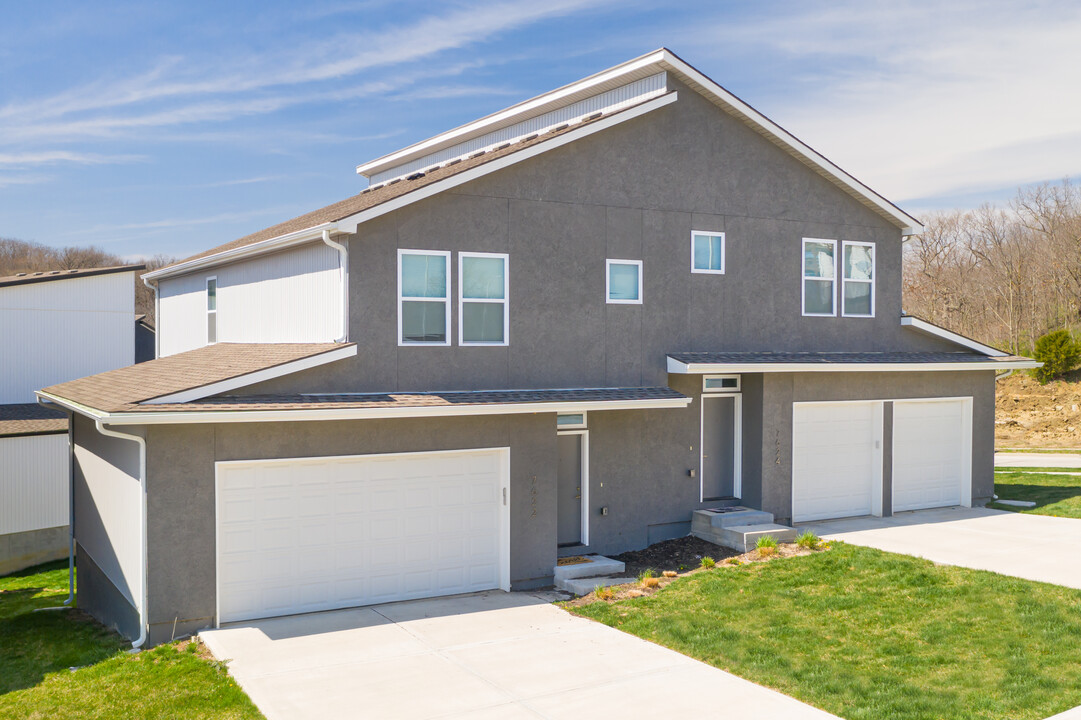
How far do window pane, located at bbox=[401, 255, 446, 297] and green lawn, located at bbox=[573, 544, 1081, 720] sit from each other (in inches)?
203

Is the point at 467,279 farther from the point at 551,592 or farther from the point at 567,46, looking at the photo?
the point at 567,46

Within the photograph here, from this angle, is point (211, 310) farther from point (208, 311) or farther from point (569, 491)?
point (569, 491)

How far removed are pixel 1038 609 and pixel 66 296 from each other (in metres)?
24.3

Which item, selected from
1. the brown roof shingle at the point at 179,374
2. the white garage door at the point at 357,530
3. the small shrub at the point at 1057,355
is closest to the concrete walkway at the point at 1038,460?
the small shrub at the point at 1057,355

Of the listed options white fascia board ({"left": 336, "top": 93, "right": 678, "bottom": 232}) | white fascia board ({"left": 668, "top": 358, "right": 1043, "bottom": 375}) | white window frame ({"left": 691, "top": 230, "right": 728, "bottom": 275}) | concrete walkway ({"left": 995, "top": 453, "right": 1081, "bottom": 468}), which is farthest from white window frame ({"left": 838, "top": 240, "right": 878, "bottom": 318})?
concrete walkway ({"left": 995, "top": 453, "right": 1081, "bottom": 468})

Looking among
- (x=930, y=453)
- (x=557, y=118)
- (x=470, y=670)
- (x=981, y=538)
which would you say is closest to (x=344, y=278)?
(x=470, y=670)

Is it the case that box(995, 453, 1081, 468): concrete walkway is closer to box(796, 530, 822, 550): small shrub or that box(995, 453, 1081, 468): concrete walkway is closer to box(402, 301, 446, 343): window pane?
box(796, 530, 822, 550): small shrub

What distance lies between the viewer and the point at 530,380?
13859 mm

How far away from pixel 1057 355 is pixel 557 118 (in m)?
27.4

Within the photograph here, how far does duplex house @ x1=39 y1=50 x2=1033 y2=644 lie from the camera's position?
448 inches

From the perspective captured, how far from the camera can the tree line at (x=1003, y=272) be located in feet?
144

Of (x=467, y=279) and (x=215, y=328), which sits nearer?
(x=467, y=279)

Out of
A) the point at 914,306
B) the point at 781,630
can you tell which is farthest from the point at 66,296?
the point at 914,306

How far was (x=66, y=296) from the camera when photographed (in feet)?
80.4
